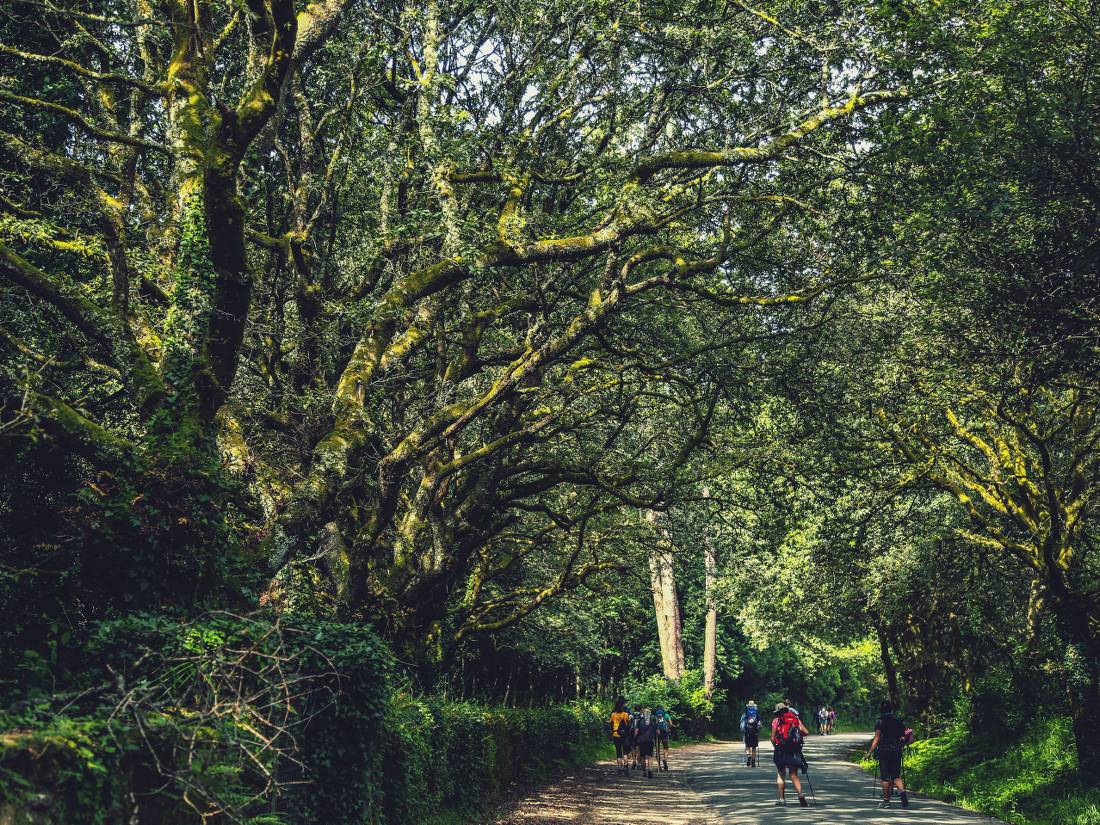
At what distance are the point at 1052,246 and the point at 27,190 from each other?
40.5 ft

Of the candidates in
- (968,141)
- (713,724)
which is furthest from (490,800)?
(713,724)

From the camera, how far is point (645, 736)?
77.0 feet

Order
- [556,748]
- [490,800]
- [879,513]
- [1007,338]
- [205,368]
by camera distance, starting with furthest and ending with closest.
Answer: [556,748], [879,513], [490,800], [1007,338], [205,368]

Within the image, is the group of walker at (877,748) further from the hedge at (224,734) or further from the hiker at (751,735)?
the hiker at (751,735)

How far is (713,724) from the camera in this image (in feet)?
159

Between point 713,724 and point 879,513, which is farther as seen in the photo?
point 713,724

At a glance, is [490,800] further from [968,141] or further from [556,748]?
[968,141]

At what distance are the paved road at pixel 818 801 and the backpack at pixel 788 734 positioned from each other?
0.95 m

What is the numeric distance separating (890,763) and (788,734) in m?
1.77

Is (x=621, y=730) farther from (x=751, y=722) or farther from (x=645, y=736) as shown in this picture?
(x=751, y=722)

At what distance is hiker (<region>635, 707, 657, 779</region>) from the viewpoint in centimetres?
2327

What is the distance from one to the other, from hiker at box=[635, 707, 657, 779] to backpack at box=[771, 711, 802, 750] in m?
6.78

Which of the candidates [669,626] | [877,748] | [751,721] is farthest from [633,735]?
[669,626]

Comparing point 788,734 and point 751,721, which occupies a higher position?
point 788,734
